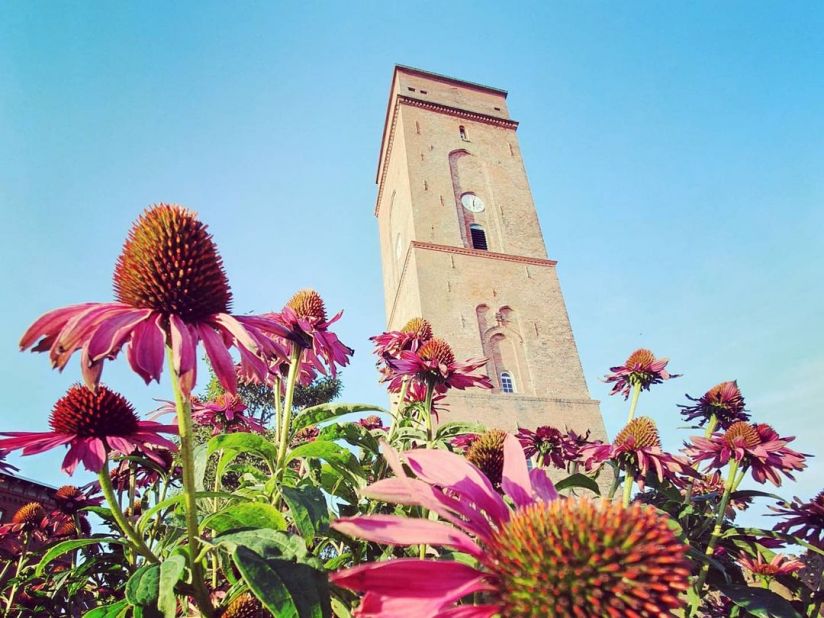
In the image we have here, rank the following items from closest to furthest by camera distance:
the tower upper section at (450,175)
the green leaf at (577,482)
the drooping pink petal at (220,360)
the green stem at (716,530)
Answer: the drooping pink petal at (220,360), the green leaf at (577,482), the green stem at (716,530), the tower upper section at (450,175)

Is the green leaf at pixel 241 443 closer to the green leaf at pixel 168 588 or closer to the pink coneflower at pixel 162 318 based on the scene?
the pink coneflower at pixel 162 318

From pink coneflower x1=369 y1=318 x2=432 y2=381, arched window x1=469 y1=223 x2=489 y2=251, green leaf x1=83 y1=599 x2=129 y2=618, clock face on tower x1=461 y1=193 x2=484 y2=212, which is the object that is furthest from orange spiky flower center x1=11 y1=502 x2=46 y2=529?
clock face on tower x1=461 y1=193 x2=484 y2=212

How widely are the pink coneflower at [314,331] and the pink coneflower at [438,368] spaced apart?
27 centimetres

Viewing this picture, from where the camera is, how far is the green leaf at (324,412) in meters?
1.38

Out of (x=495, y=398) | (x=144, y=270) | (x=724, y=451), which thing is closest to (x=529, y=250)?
(x=495, y=398)

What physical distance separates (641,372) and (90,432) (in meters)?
2.47

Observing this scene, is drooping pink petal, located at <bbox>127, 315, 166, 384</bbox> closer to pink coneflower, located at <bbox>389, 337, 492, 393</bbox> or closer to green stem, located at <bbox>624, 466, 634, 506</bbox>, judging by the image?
pink coneflower, located at <bbox>389, 337, 492, 393</bbox>

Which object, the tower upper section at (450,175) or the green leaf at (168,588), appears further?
the tower upper section at (450,175)

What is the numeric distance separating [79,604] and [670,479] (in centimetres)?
238

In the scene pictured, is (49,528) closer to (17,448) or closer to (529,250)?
(17,448)

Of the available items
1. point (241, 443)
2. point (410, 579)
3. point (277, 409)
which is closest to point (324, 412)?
point (277, 409)

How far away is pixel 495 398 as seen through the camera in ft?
41.2

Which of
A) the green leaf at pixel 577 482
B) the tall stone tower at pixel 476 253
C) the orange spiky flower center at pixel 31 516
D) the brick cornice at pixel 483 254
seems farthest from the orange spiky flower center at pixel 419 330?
the brick cornice at pixel 483 254

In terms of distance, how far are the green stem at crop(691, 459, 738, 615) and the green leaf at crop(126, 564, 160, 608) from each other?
1.29 m
